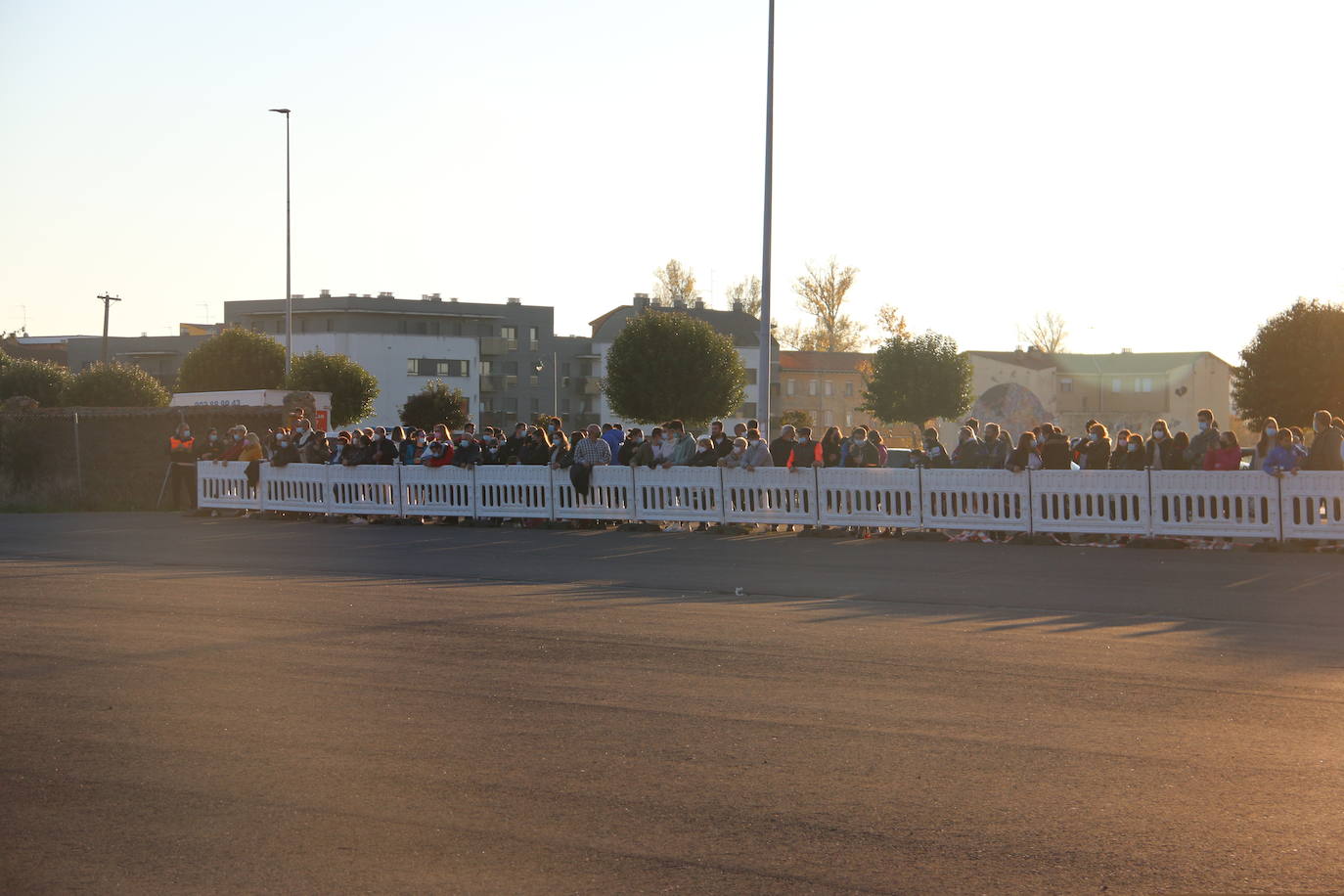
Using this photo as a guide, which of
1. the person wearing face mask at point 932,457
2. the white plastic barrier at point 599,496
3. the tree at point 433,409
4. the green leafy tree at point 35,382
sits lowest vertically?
the white plastic barrier at point 599,496

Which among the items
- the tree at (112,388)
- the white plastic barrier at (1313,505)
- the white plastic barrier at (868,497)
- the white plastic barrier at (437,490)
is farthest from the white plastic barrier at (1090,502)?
the tree at (112,388)

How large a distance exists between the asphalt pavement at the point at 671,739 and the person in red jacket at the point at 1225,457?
5478 millimetres

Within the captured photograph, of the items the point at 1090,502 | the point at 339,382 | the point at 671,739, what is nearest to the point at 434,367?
the point at 339,382

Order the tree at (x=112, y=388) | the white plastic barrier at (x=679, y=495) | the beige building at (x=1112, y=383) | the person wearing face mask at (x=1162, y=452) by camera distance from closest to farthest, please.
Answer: the person wearing face mask at (x=1162, y=452) < the white plastic barrier at (x=679, y=495) < the tree at (x=112, y=388) < the beige building at (x=1112, y=383)

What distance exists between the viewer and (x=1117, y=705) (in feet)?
27.8

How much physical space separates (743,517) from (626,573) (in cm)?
706

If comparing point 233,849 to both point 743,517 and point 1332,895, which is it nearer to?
point 1332,895

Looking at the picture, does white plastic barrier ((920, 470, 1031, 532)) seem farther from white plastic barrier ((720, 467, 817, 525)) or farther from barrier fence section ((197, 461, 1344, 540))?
white plastic barrier ((720, 467, 817, 525))

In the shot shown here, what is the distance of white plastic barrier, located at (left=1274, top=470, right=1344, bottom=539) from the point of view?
62.7ft

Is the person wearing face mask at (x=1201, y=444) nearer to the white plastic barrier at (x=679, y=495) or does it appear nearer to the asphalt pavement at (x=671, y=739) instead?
the asphalt pavement at (x=671, y=739)

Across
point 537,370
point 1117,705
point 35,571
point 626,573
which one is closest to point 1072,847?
point 1117,705

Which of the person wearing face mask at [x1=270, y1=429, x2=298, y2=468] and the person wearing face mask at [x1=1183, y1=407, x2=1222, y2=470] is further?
the person wearing face mask at [x1=270, y1=429, x2=298, y2=468]

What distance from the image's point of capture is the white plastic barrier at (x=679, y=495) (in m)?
23.9

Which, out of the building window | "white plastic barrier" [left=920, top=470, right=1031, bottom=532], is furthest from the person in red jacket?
the building window
